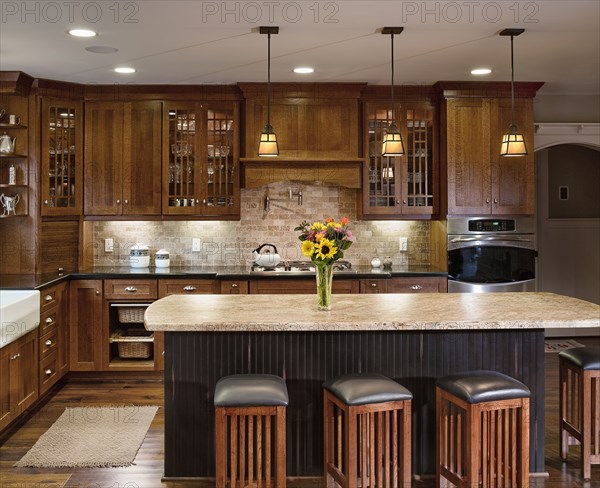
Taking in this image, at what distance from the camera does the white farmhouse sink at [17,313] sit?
4375 mm

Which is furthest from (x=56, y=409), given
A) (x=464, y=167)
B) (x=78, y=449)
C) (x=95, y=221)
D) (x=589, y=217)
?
(x=589, y=217)

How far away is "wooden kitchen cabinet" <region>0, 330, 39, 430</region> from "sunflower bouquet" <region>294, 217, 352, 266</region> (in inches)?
86.5

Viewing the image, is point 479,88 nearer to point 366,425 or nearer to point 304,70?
point 304,70

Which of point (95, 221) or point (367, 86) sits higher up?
point (367, 86)

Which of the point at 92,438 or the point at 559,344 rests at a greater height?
the point at 559,344

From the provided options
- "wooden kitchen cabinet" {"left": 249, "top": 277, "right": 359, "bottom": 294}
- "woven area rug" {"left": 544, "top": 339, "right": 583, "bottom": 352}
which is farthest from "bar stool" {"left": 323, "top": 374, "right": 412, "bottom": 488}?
"woven area rug" {"left": 544, "top": 339, "right": 583, "bottom": 352}

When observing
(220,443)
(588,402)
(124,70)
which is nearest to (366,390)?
(220,443)

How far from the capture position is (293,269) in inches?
242

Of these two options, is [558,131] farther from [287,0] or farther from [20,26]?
[20,26]

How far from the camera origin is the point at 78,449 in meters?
4.28

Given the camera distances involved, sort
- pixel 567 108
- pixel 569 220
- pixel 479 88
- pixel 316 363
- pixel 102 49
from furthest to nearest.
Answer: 1. pixel 569 220
2. pixel 567 108
3. pixel 479 88
4. pixel 102 49
5. pixel 316 363

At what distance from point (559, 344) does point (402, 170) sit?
2.75m

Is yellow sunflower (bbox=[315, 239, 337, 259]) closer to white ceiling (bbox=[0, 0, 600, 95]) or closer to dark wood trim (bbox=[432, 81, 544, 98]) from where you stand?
white ceiling (bbox=[0, 0, 600, 95])

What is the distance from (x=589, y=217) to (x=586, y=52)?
3499 millimetres
